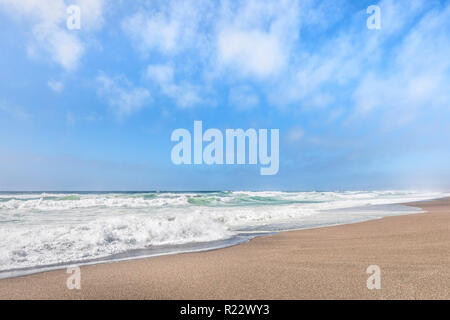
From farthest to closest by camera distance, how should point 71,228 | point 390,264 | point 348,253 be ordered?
point 71,228
point 348,253
point 390,264

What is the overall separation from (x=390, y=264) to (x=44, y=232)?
23.6ft

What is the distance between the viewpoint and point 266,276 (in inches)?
156

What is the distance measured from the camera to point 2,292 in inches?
142

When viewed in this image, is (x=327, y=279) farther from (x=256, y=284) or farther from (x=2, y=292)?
(x=2, y=292)

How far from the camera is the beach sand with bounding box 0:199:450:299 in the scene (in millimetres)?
3322

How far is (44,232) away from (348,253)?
264 inches

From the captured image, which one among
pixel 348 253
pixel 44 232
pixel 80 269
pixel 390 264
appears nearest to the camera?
pixel 390 264

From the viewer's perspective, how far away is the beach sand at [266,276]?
3322 mm

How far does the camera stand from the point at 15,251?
5.55 meters
